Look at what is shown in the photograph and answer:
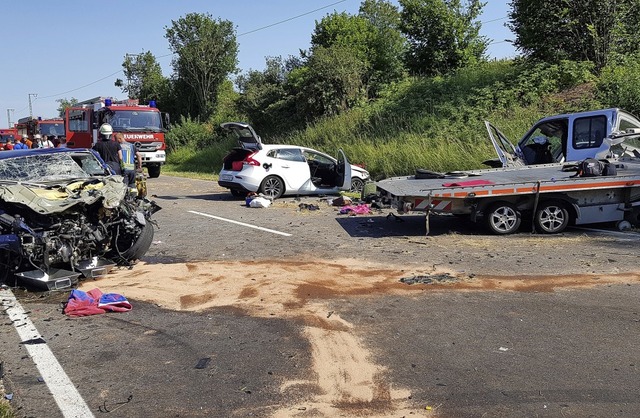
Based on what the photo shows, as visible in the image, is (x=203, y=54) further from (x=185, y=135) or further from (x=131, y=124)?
(x=131, y=124)

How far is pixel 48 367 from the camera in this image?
15.3 feet

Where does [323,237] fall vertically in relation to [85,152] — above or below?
below

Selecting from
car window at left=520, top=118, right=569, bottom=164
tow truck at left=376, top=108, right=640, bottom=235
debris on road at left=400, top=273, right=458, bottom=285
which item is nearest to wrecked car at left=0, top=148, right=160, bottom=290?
debris on road at left=400, top=273, right=458, bottom=285

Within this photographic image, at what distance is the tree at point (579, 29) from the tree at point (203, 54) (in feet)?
81.5

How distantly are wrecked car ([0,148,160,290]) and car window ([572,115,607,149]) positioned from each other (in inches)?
331

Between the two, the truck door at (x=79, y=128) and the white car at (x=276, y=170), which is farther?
the truck door at (x=79, y=128)

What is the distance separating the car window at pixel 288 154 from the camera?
51.0ft

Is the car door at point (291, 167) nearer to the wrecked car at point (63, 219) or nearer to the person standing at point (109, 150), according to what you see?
the person standing at point (109, 150)

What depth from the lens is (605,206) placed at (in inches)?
395

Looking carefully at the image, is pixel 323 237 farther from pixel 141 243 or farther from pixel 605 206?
pixel 605 206

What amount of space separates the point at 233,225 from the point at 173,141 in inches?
1093

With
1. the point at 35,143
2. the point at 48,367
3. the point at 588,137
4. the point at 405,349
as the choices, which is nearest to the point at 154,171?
the point at 35,143

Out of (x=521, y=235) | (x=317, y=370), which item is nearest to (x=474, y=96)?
(x=521, y=235)

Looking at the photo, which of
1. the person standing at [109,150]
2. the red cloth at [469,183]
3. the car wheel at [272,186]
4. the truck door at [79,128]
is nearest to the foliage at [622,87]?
the red cloth at [469,183]
